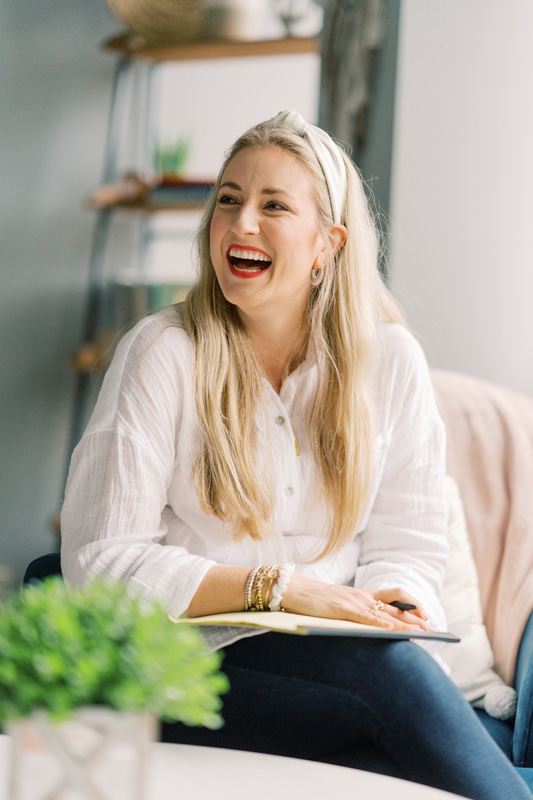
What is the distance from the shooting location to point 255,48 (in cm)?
268

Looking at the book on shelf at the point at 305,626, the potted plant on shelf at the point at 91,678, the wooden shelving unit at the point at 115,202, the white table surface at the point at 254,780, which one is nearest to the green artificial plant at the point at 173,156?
the wooden shelving unit at the point at 115,202

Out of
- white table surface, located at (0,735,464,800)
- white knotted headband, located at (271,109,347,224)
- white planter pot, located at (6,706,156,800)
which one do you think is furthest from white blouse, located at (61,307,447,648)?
white planter pot, located at (6,706,156,800)

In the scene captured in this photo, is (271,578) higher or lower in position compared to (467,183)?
lower

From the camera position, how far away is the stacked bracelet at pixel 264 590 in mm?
1004

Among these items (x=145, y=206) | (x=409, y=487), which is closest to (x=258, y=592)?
(x=409, y=487)

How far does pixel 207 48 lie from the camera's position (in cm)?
273

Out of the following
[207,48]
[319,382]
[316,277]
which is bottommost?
[319,382]

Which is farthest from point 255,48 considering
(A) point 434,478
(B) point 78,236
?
(A) point 434,478

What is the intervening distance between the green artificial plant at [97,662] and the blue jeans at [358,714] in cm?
48

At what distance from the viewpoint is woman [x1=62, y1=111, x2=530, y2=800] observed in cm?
96

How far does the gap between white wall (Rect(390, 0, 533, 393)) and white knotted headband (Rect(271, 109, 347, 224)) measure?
2.92 ft

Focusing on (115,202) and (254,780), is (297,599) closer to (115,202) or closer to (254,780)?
(254,780)

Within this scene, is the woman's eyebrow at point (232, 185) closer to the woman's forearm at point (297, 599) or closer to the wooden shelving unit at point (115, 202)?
the woman's forearm at point (297, 599)

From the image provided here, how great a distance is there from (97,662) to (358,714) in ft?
1.89
